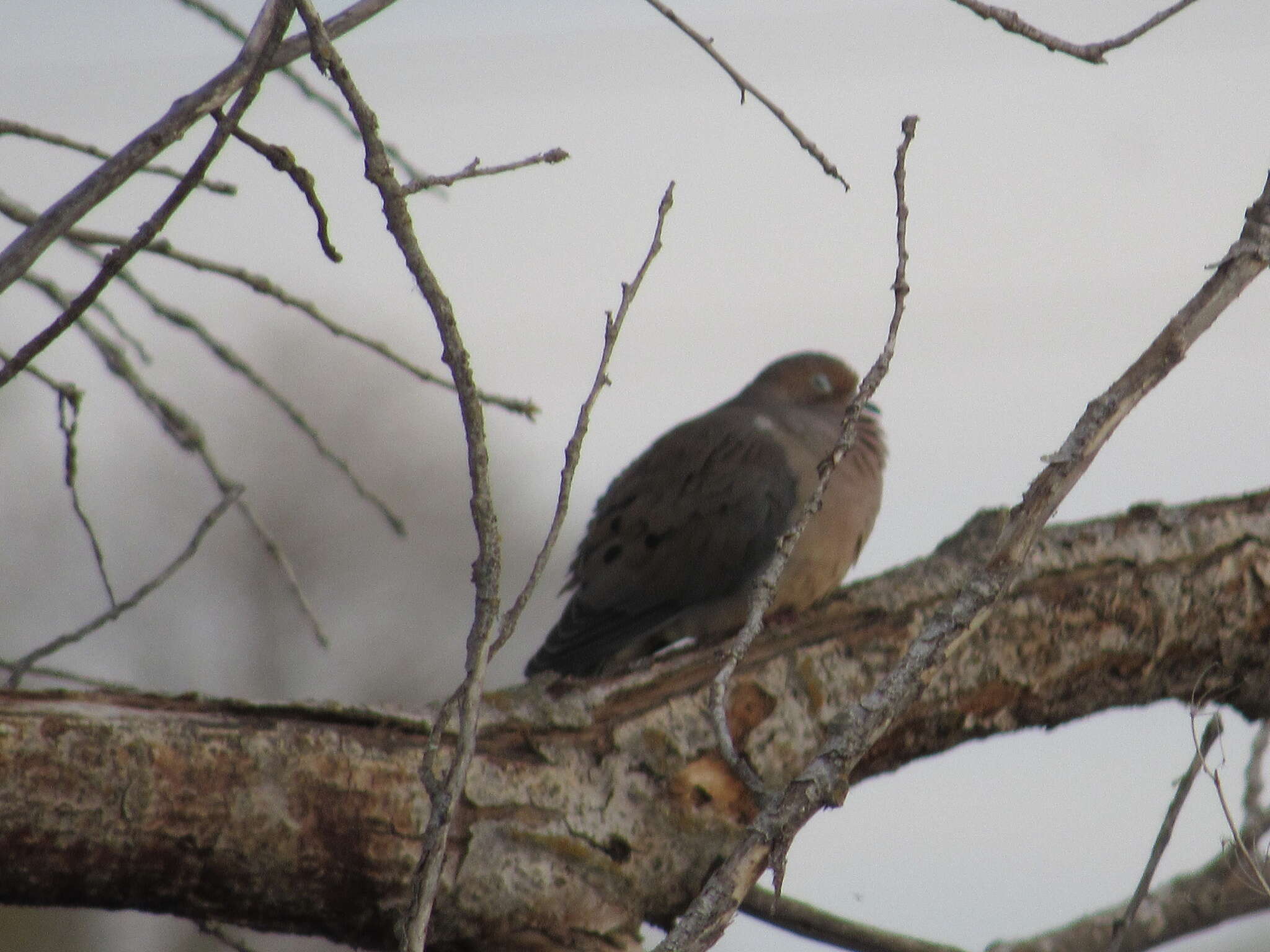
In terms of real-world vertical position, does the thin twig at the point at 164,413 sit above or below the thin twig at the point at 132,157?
above

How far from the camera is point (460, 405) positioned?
1478mm

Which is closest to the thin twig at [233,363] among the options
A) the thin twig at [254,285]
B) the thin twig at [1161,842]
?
the thin twig at [254,285]

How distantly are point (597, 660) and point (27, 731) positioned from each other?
5.64ft

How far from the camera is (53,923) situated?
7.61m

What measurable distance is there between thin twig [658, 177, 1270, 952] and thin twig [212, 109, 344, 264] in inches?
32.0

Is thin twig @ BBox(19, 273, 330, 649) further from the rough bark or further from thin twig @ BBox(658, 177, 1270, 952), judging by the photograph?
thin twig @ BBox(658, 177, 1270, 952)

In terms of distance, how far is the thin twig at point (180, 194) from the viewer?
1500mm

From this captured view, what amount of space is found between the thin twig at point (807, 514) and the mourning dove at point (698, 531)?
1.53 metres

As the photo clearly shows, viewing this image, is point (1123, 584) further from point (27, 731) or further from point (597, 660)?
point (27, 731)

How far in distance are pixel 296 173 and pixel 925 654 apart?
0.91 meters

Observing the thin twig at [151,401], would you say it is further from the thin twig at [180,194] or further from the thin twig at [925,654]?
the thin twig at [925,654]

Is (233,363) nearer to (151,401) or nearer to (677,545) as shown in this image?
(151,401)

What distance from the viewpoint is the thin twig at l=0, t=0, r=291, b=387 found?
150 cm

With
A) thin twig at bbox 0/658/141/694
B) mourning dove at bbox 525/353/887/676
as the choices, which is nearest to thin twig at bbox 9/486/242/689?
thin twig at bbox 0/658/141/694
